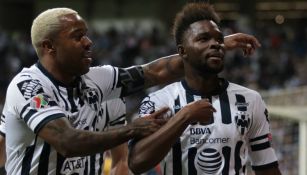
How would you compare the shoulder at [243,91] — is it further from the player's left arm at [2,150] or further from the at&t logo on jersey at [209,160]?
the player's left arm at [2,150]

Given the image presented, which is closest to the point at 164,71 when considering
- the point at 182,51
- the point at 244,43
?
the point at 244,43

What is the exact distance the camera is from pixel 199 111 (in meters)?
3.40

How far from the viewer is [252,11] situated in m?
24.8

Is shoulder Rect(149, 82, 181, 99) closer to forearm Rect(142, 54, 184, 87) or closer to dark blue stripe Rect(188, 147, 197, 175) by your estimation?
dark blue stripe Rect(188, 147, 197, 175)

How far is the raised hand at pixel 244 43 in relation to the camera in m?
4.12

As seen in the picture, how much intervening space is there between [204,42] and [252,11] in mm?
21518

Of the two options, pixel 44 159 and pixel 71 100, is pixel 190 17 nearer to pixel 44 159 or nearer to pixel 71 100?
pixel 71 100

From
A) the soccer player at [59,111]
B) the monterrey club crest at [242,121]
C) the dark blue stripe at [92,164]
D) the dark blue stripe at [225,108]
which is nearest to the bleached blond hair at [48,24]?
the soccer player at [59,111]

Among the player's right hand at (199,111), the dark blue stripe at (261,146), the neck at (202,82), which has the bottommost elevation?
the dark blue stripe at (261,146)

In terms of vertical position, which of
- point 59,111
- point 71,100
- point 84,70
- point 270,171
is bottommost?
point 270,171

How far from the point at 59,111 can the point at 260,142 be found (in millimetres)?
1076

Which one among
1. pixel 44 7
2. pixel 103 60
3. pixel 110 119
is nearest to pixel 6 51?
pixel 103 60

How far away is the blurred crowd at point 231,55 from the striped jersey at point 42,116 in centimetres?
1076

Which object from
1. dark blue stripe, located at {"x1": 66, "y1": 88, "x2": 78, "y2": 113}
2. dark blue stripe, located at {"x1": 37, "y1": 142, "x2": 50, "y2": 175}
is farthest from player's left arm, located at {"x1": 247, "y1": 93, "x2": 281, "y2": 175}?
dark blue stripe, located at {"x1": 37, "y1": 142, "x2": 50, "y2": 175}
